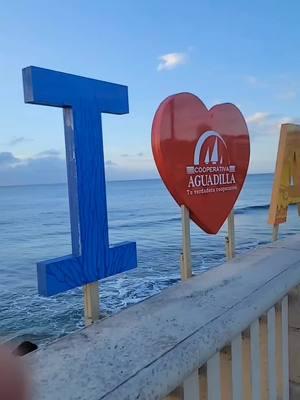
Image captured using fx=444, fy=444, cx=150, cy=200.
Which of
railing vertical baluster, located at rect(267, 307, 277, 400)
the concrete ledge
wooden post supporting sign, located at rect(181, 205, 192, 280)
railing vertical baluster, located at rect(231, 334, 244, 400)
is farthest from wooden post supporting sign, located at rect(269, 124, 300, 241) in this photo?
railing vertical baluster, located at rect(231, 334, 244, 400)

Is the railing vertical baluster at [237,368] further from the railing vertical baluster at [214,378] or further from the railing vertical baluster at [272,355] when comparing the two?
the railing vertical baluster at [272,355]

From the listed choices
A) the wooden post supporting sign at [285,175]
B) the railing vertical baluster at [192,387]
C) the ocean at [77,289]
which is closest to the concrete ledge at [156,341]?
the railing vertical baluster at [192,387]

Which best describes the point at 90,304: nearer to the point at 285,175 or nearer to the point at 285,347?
the point at 285,347

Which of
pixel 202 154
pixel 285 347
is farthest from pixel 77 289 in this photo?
pixel 285 347

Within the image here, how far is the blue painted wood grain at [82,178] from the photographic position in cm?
163

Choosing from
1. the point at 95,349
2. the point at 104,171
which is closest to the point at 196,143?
the point at 104,171

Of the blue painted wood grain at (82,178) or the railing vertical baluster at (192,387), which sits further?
the blue painted wood grain at (82,178)

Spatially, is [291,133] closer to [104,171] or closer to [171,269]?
[104,171]

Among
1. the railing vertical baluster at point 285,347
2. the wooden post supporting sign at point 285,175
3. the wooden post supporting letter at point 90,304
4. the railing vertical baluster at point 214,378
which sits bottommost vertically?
the railing vertical baluster at point 285,347

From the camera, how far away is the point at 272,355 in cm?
188

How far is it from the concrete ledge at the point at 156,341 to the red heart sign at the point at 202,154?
57 cm

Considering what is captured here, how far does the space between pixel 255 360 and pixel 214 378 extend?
0.38 metres

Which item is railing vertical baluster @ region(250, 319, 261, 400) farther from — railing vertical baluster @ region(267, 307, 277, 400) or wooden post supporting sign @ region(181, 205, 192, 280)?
wooden post supporting sign @ region(181, 205, 192, 280)

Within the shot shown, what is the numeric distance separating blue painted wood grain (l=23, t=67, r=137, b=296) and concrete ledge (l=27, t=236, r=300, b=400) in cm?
26
